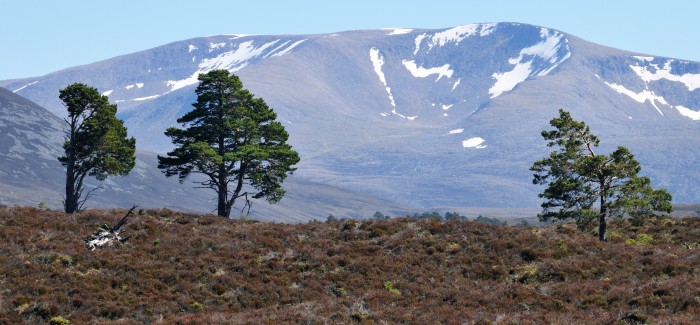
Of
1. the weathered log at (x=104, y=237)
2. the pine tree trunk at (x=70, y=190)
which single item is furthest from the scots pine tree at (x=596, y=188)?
the pine tree trunk at (x=70, y=190)

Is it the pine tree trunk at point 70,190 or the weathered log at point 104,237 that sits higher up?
the pine tree trunk at point 70,190

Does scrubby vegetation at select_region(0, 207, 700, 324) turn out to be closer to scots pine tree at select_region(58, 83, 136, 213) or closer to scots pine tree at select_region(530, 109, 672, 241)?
scots pine tree at select_region(530, 109, 672, 241)

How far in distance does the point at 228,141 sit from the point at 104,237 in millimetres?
21353

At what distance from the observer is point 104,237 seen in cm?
4169

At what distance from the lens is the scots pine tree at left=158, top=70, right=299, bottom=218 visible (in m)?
59.6

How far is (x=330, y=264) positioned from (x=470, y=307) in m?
8.91

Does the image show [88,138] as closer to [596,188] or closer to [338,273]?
[338,273]

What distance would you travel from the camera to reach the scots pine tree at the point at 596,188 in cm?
4938

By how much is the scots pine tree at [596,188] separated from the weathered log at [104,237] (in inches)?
986

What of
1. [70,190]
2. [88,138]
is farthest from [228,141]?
[70,190]

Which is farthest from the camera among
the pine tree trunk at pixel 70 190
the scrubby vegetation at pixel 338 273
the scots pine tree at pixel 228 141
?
the scots pine tree at pixel 228 141

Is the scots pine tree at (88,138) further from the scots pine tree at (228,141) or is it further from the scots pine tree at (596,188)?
the scots pine tree at (596,188)

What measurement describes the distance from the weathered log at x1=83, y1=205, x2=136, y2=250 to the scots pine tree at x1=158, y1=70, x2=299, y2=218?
15.9 meters

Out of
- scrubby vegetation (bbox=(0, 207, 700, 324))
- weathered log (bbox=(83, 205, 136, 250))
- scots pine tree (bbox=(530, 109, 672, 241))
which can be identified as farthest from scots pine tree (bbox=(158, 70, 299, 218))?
scots pine tree (bbox=(530, 109, 672, 241))
